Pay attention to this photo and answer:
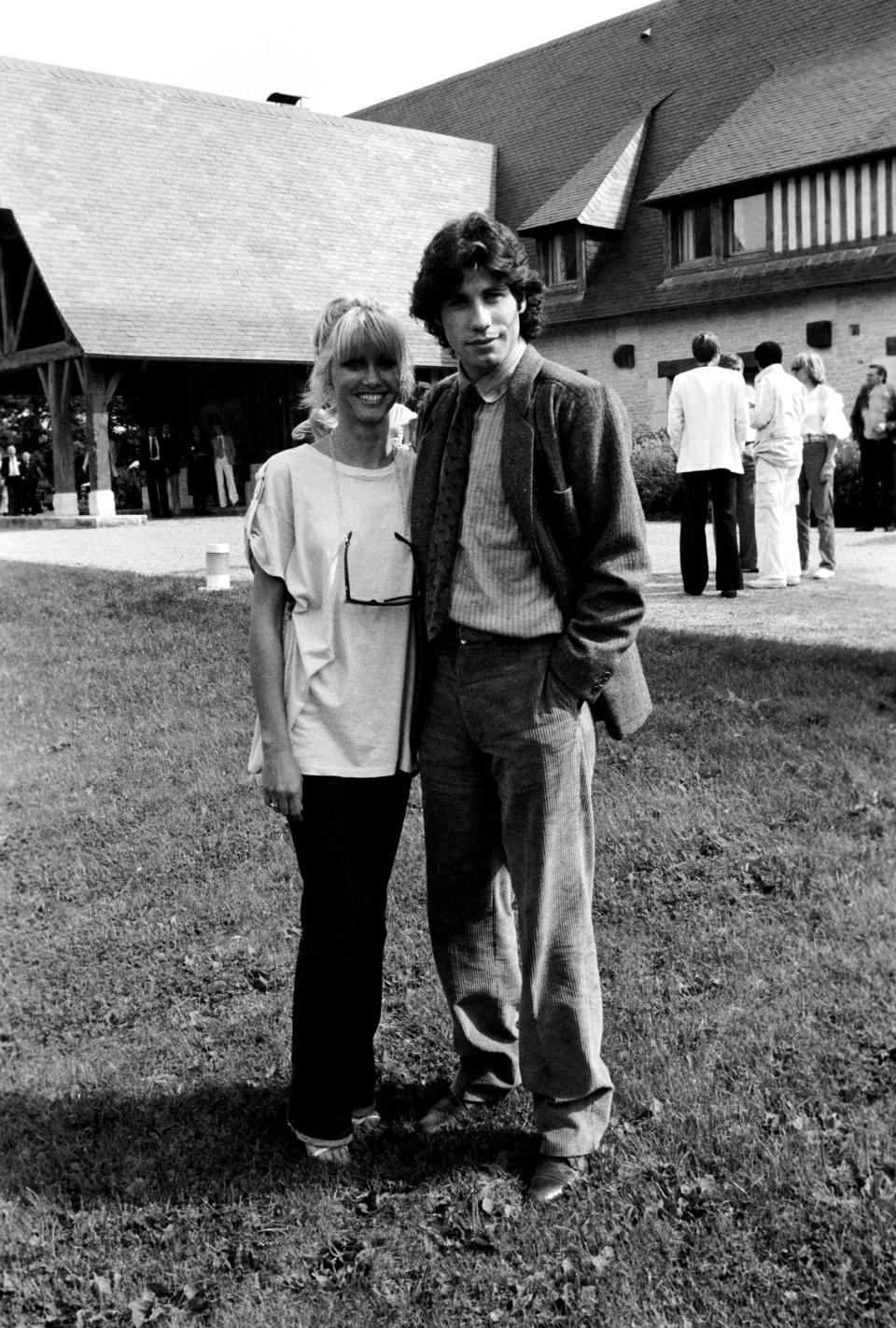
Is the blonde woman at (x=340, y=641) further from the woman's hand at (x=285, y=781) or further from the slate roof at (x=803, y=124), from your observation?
the slate roof at (x=803, y=124)

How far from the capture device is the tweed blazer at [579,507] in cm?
279

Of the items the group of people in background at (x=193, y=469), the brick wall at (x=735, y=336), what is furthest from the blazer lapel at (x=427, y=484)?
the group of people in background at (x=193, y=469)

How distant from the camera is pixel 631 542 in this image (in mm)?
2818

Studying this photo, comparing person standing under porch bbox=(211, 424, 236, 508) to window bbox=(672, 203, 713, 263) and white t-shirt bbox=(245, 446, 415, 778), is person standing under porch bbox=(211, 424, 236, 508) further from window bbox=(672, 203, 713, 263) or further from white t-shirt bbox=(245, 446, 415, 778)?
white t-shirt bbox=(245, 446, 415, 778)

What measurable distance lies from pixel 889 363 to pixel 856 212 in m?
2.43

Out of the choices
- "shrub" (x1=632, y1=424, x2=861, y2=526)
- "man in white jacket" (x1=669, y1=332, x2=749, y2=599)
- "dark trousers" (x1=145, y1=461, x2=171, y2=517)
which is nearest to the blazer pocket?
"man in white jacket" (x1=669, y1=332, x2=749, y2=599)

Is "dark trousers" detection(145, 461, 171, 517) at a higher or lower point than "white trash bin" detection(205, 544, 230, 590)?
higher

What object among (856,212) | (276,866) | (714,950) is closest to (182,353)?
(856,212)

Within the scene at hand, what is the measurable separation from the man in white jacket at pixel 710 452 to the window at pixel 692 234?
14.4 m

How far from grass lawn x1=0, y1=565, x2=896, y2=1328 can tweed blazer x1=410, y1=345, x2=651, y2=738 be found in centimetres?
120

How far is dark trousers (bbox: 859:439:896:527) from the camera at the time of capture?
14.6 meters

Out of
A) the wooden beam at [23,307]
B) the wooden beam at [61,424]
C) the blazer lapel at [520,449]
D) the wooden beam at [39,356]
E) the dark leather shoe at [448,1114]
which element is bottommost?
the dark leather shoe at [448,1114]

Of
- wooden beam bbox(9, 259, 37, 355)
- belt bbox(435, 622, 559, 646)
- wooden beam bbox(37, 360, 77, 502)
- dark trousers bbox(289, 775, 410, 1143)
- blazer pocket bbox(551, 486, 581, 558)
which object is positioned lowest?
dark trousers bbox(289, 775, 410, 1143)

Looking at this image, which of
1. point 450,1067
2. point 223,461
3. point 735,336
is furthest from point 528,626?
point 223,461
